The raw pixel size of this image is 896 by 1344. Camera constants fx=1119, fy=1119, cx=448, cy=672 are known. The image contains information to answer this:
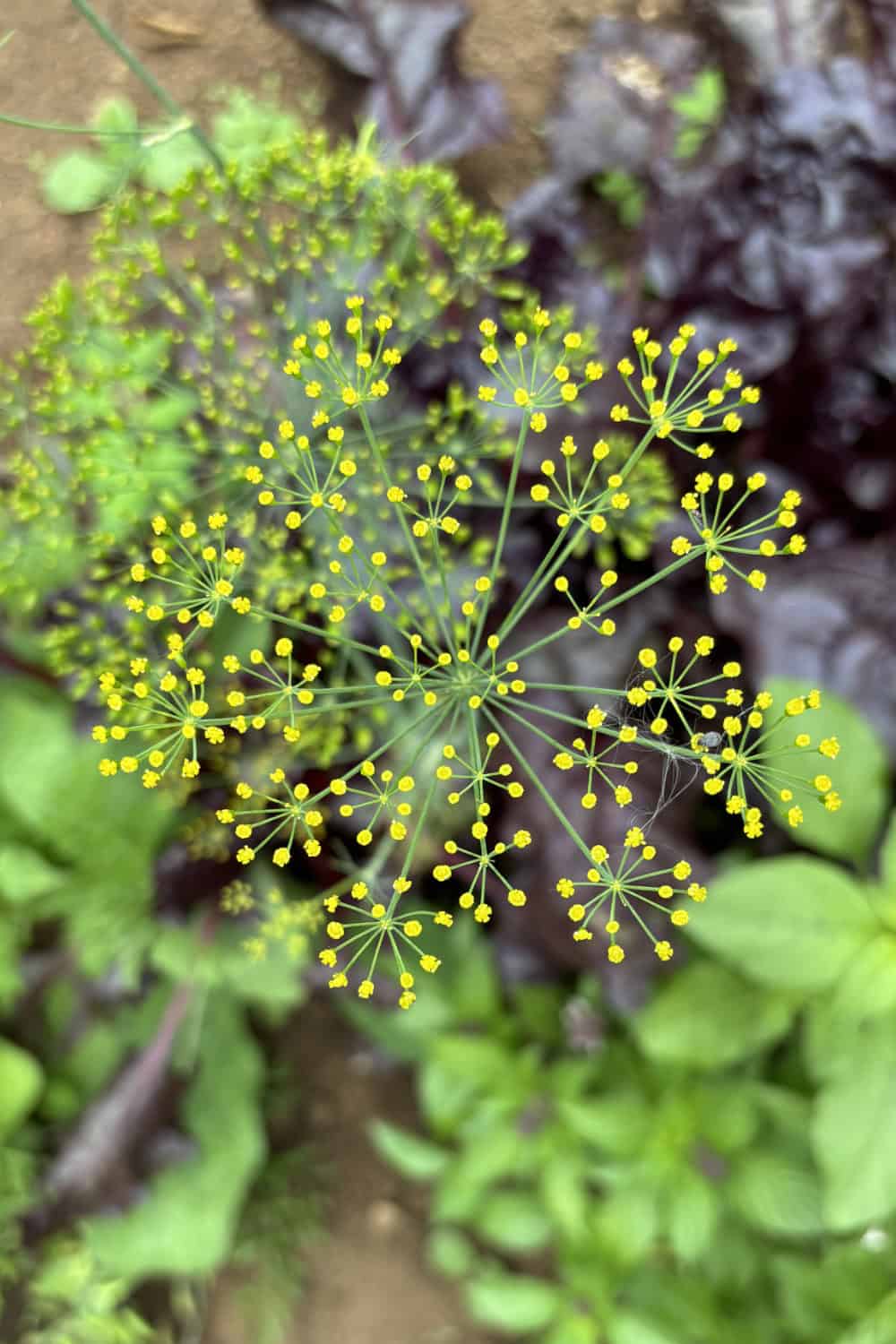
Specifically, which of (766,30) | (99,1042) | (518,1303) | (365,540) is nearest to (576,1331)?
(518,1303)

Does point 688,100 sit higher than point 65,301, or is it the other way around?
point 65,301

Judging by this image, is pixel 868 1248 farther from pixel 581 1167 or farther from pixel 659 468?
pixel 659 468

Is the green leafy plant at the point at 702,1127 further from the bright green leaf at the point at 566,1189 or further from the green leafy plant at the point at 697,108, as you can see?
the green leafy plant at the point at 697,108

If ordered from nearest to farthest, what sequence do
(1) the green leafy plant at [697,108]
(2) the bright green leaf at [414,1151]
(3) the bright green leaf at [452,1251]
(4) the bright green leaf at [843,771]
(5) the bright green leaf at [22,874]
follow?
(4) the bright green leaf at [843,771], (1) the green leafy plant at [697,108], (5) the bright green leaf at [22,874], (2) the bright green leaf at [414,1151], (3) the bright green leaf at [452,1251]

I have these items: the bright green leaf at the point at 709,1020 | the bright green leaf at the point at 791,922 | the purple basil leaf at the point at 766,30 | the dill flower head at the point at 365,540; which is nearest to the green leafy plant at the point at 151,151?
the dill flower head at the point at 365,540

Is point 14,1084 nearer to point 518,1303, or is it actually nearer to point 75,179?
point 518,1303

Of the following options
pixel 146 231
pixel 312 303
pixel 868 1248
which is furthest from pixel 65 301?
pixel 868 1248

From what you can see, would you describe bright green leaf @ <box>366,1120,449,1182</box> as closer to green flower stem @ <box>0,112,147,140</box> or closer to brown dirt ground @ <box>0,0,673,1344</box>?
brown dirt ground @ <box>0,0,673,1344</box>
